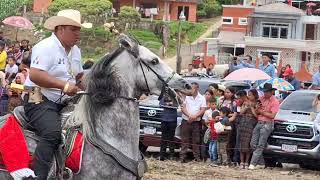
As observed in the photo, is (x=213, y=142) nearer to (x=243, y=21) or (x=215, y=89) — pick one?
(x=215, y=89)

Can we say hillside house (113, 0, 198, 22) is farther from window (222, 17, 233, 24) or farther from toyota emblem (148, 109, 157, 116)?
toyota emblem (148, 109, 157, 116)

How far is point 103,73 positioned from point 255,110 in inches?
366

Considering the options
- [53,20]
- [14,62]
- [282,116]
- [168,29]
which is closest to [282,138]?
[282,116]

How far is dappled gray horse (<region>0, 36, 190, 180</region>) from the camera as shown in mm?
6738

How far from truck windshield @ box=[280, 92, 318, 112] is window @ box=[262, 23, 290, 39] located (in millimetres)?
42985

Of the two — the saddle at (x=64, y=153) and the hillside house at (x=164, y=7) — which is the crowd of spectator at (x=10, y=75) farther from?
the hillside house at (x=164, y=7)

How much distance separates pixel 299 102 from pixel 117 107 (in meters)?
10.7

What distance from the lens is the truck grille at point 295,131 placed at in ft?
51.1

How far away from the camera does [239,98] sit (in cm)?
1617

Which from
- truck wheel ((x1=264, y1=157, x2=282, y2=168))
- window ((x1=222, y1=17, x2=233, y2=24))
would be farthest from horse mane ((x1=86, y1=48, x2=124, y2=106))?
window ((x1=222, y1=17, x2=233, y2=24))

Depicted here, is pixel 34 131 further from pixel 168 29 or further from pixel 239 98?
pixel 168 29

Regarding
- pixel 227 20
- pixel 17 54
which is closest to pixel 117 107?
pixel 17 54

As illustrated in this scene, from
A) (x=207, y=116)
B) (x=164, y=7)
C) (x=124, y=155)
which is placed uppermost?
(x=124, y=155)

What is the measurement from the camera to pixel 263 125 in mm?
15609
